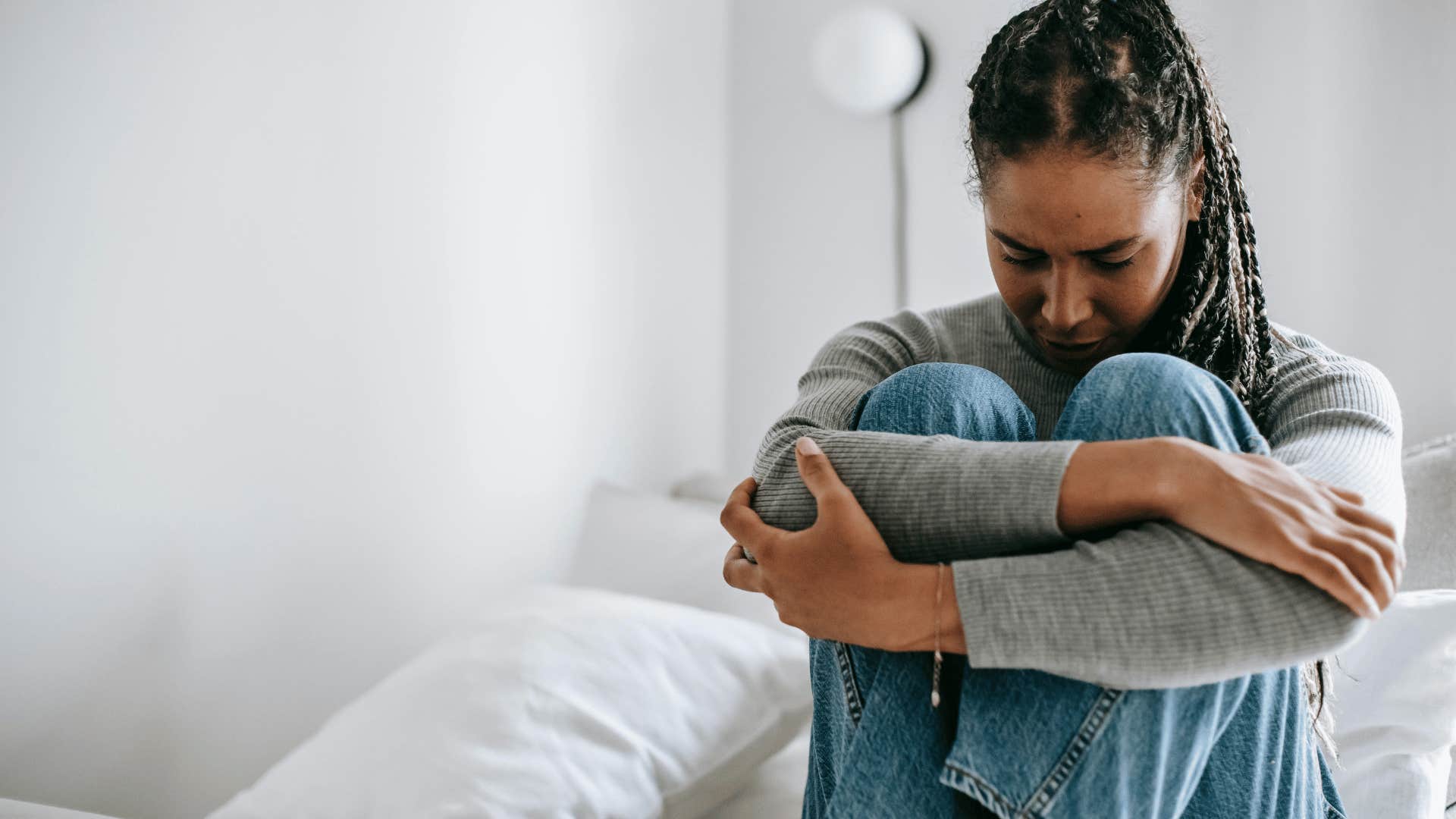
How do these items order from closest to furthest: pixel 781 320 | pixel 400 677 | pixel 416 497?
pixel 400 677 < pixel 416 497 < pixel 781 320

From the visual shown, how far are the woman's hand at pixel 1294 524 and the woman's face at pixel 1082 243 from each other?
25 centimetres

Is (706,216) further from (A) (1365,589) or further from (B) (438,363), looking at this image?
(A) (1365,589)

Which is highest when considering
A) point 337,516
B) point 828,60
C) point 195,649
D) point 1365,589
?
point 828,60

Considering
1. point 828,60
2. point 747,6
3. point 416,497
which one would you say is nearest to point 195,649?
point 416,497

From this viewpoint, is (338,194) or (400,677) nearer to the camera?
(400,677)

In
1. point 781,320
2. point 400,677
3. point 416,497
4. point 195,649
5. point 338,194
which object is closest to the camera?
point 400,677

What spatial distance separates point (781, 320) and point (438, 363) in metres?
0.68

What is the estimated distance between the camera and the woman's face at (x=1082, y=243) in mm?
845

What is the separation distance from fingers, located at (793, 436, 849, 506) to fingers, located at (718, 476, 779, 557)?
0.05m

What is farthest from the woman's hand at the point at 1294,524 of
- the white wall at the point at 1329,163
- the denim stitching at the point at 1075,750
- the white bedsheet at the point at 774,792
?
the white wall at the point at 1329,163

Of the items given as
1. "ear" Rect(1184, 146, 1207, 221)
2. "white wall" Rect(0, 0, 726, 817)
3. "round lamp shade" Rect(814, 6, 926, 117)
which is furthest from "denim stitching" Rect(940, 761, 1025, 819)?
"round lamp shade" Rect(814, 6, 926, 117)

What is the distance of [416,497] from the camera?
4.82 ft

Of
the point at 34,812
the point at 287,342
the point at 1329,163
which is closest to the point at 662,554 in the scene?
the point at 287,342

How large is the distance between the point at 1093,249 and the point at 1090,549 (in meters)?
0.30
